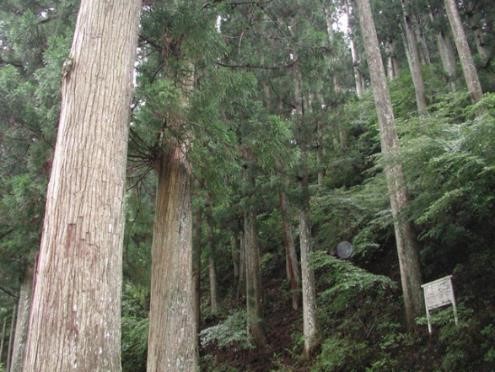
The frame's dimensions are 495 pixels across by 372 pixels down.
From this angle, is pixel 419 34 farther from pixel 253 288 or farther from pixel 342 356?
pixel 342 356

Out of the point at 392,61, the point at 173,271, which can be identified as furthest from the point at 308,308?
the point at 392,61

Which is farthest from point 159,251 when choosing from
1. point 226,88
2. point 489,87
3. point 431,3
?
point 431,3

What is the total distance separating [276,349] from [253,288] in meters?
1.62

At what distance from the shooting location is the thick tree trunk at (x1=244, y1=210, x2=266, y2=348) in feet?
37.9

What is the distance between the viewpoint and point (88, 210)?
10.7ft

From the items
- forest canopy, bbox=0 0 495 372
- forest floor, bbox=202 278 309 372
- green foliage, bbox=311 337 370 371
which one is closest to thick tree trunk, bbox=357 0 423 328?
forest canopy, bbox=0 0 495 372

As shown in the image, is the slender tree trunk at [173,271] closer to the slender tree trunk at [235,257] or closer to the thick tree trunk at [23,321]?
the thick tree trunk at [23,321]

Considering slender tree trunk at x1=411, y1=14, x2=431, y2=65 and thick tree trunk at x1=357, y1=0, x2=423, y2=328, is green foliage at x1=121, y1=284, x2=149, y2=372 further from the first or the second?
slender tree trunk at x1=411, y1=14, x2=431, y2=65

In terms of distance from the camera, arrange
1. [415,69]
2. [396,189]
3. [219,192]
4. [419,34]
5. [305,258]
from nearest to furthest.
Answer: [219,192] → [396,189] → [305,258] → [415,69] → [419,34]

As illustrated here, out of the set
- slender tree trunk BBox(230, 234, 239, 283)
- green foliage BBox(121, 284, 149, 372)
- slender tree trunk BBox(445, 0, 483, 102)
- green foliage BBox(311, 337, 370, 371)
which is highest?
slender tree trunk BBox(445, 0, 483, 102)

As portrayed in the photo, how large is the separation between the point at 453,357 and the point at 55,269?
618cm

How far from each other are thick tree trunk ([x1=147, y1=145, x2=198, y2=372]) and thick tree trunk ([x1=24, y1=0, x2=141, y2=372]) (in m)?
1.51

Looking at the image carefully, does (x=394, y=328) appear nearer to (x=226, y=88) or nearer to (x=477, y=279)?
(x=477, y=279)

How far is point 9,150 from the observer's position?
28.1 feet
